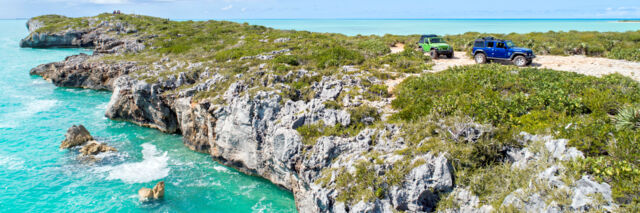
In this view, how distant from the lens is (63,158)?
2355 centimetres

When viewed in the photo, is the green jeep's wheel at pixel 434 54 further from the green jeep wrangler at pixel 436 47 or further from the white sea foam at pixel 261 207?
the white sea foam at pixel 261 207

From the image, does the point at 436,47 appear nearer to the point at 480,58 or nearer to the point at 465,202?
the point at 480,58

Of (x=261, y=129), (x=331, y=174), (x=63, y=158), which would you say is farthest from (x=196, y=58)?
(x=331, y=174)

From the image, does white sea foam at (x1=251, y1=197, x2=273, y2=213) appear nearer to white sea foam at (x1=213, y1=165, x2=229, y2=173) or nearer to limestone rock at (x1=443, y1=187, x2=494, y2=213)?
white sea foam at (x1=213, y1=165, x2=229, y2=173)

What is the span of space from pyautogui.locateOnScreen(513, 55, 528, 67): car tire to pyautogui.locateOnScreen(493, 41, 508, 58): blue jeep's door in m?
0.74

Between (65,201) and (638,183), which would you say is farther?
(65,201)

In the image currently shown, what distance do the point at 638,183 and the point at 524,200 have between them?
295 cm

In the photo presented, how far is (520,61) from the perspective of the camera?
79.7 feet

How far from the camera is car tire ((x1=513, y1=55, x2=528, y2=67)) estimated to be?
24075 millimetres

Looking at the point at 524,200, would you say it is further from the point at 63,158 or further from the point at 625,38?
the point at 625,38

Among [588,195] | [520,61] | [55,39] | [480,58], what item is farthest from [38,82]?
[588,195]

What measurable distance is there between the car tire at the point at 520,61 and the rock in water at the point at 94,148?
32459mm

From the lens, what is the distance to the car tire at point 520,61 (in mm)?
24075

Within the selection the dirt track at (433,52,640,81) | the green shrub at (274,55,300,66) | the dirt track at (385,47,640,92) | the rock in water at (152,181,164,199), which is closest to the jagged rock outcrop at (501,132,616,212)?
the dirt track at (385,47,640,92)
